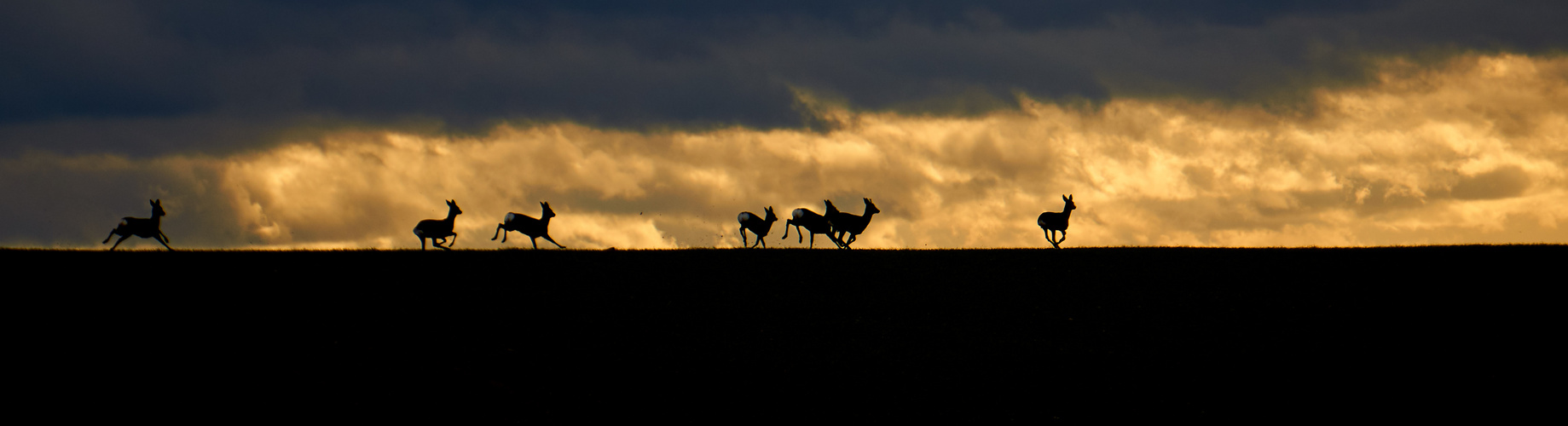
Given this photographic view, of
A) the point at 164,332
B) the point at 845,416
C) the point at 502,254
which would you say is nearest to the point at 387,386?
the point at 164,332

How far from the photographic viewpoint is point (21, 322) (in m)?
19.4

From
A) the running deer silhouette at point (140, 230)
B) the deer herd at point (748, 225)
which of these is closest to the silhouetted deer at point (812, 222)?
the deer herd at point (748, 225)

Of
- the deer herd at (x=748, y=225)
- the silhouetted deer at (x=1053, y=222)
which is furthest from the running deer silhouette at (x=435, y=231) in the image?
the silhouetted deer at (x=1053, y=222)

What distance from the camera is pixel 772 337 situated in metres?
19.9

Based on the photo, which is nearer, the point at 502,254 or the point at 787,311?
the point at 787,311

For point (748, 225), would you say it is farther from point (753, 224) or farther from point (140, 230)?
point (140, 230)

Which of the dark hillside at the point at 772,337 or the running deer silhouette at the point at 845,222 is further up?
the running deer silhouette at the point at 845,222

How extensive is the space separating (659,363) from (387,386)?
4381 millimetres

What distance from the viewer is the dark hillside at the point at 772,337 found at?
16125 millimetres

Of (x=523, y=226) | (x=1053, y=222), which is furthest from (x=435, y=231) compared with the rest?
(x=1053, y=222)

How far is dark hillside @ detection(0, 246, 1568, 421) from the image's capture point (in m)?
16.1

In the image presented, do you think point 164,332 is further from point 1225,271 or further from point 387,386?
point 1225,271

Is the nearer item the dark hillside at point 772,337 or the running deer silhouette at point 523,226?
the dark hillside at point 772,337

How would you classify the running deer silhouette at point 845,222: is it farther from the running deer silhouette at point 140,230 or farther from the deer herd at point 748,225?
the running deer silhouette at point 140,230
